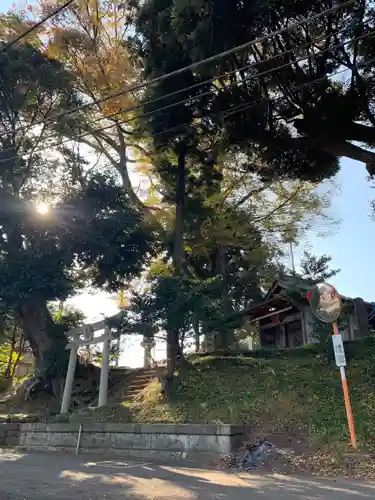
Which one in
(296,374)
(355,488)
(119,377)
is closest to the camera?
(355,488)

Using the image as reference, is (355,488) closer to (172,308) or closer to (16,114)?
(172,308)

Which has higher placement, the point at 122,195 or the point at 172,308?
the point at 122,195

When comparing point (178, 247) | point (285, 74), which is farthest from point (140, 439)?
point (285, 74)

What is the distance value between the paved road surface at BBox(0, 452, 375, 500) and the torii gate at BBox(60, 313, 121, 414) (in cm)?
409

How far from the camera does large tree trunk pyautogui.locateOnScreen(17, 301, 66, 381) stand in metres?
13.2

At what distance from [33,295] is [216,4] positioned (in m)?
8.81

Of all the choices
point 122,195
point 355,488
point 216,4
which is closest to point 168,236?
point 122,195

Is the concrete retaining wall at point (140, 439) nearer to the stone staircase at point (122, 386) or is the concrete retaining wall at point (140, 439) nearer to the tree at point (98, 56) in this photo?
the stone staircase at point (122, 386)

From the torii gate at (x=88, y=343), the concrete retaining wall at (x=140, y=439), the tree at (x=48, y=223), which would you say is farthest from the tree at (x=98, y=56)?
the concrete retaining wall at (x=140, y=439)

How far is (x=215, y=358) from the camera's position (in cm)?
1216

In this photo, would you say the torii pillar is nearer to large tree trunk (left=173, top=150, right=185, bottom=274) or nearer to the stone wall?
the stone wall

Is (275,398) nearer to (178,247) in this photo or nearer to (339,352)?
(339,352)

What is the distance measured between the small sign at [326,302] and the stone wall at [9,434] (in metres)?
8.82

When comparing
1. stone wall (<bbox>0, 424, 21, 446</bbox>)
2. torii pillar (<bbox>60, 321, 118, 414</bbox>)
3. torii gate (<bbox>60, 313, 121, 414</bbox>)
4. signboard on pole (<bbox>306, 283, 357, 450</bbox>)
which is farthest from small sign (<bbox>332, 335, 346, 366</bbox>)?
stone wall (<bbox>0, 424, 21, 446</bbox>)
